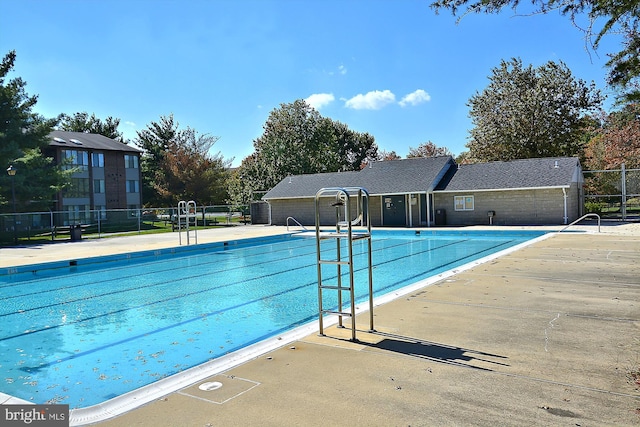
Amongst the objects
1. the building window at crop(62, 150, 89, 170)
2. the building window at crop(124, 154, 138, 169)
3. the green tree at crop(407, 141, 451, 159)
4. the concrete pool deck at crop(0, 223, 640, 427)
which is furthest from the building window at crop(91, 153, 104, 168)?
the concrete pool deck at crop(0, 223, 640, 427)

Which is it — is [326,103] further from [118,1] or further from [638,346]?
[638,346]

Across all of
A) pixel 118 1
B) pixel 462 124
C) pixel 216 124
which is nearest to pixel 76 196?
pixel 216 124

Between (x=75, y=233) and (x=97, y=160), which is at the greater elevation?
(x=97, y=160)

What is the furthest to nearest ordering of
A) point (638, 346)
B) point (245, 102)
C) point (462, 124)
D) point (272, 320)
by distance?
point (462, 124), point (245, 102), point (272, 320), point (638, 346)

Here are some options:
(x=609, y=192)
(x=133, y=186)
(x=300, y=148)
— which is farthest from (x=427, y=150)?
(x=133, y=186)

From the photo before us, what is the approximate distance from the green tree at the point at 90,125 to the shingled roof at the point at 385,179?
3078cm

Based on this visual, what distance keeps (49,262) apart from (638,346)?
553 inches

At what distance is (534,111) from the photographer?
32.2 meters

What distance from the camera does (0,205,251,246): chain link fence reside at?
2217 centimetres

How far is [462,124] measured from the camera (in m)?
37.7

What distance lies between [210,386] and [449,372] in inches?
75.9

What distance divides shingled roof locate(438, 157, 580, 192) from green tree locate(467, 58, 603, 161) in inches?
375

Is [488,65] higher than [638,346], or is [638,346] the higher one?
[488,65]

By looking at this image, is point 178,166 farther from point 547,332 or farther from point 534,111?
point 547,332
